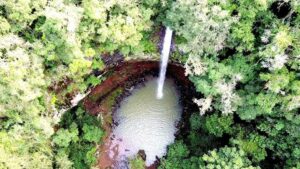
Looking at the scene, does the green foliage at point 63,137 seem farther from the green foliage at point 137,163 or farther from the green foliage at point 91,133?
the green foliage at point 137,163

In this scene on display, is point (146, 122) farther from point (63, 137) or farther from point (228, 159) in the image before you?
point (228, 159)

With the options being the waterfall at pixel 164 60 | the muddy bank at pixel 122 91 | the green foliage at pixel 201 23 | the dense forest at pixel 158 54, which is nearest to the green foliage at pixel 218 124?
the dense forest at pixel 158 54

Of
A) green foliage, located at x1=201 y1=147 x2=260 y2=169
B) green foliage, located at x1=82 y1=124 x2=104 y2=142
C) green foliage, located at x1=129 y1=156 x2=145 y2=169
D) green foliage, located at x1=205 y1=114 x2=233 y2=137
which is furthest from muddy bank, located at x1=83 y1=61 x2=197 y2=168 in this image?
green foliage, located at x1=201 y1=147 x2=260 y2=169

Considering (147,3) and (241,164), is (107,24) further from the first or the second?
(241,164)

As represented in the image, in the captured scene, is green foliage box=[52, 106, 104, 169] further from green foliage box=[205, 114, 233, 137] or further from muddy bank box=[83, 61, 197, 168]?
green foliage box=[205, 114, 233, 137]

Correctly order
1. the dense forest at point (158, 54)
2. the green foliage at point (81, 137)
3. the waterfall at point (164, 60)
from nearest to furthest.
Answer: the dense forest at point (158, 54), the waterfall at point (164, 60), the green foliage at point (81, 137)

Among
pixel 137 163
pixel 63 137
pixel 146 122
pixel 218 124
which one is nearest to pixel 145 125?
pixel 146 122
